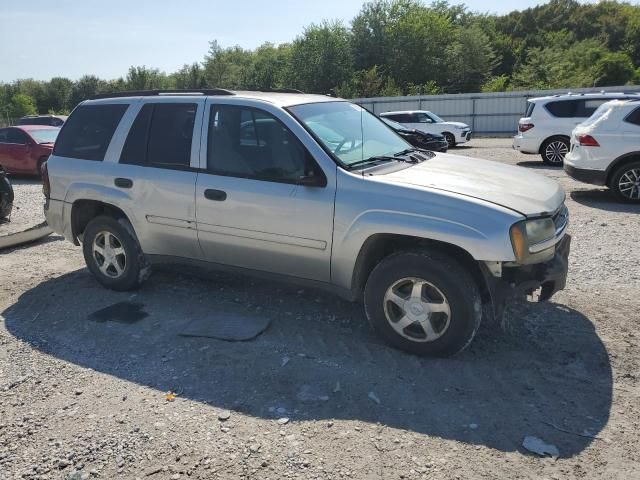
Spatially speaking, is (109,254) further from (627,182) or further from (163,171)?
(627,182)

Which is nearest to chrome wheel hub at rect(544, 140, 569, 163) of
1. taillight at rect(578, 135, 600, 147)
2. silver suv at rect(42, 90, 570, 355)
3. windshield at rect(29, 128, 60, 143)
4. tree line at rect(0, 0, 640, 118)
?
taillight at rect(578, 135, 600, 147)

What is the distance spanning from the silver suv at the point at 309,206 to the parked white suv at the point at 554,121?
10210 millimetres

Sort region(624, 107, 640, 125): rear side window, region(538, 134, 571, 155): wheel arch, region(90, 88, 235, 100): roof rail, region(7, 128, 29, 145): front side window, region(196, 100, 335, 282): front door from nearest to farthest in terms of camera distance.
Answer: region(196, 100, 335, 282): front door
region(90, 88, 235, 100): roof rail
region(624, 107, 640, 125): rear side window
region(538, 134, 571, 155): wheel arch
region(7, 128, 29, 145): front side window

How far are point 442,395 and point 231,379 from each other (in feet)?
4.72

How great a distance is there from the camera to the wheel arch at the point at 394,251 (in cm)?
389

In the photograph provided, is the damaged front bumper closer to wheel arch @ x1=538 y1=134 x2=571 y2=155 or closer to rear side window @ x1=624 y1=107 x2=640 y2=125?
rear side window @ x1=624 y1=107 x2=640 y2=125

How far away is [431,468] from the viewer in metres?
2.88

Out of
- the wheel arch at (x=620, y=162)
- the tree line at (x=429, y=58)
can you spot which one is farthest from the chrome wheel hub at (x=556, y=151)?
the tree line at (x=429, y=58)

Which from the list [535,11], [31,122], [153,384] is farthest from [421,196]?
[535,11]

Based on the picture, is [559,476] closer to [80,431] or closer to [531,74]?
[80,431]

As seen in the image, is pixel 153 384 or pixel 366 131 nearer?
pixel 153 384

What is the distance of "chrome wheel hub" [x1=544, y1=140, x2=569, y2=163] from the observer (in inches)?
552

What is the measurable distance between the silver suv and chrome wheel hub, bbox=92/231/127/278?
1 cm

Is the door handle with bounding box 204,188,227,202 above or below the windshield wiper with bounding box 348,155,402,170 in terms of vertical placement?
below
